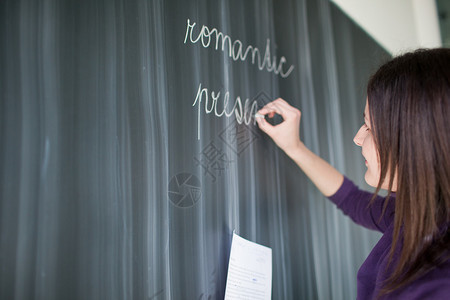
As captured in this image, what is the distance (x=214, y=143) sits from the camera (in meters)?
0.72

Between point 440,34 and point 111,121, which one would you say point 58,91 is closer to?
point 111,121

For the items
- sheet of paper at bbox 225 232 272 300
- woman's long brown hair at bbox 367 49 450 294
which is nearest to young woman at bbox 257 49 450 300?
woman's long brown hair at bbox 367 49 450 294

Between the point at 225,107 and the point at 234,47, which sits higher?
the point at 234,47

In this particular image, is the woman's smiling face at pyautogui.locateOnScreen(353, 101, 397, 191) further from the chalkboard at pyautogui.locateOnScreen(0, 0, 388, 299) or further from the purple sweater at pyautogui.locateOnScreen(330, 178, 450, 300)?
the chalkboard at pyautogui.locateOnScreen(0, 0, 388, 299)

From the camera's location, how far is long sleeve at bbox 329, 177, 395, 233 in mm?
852

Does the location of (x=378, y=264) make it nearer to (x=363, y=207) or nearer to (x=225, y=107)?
(x=363, y=207)

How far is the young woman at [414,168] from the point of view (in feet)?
1.71

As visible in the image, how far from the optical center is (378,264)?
0.63 m

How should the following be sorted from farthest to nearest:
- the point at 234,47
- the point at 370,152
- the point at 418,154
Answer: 1. the point at 234,47
2. the point at 370,152
3. the point at 418,154

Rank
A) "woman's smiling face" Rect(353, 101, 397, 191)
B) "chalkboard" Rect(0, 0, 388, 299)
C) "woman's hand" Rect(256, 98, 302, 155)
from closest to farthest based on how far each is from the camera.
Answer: "chalkboard" Rect(0, 0, 388, 299)
"woman's smiling face" Rect(353, 101, 397, 191)
"woman's hand" Rect(256, 98, 302, 155)

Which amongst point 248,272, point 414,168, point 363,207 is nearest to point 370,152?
point 414,168

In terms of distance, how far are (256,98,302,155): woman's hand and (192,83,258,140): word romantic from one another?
3 centimetres

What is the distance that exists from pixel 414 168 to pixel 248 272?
0.41 meters

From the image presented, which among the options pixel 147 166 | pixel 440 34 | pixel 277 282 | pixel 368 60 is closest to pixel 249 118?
pixel 147 166
